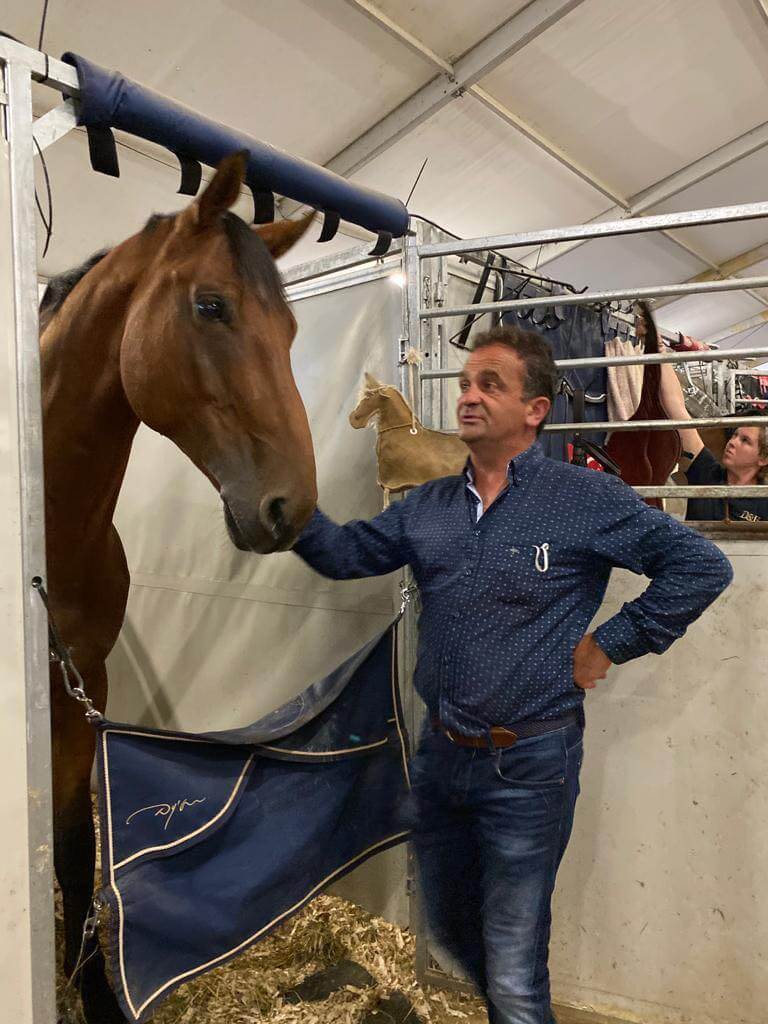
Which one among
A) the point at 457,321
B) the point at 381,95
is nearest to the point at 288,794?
the point at 457,321

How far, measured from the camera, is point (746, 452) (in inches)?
106

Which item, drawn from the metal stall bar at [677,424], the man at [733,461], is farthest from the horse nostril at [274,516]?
the man at [733,461]

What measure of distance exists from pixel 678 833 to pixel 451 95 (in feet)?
13.7

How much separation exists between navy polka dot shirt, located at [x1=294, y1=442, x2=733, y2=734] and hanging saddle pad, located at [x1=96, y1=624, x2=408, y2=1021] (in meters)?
0.34

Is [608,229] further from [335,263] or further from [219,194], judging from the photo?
[219,194]

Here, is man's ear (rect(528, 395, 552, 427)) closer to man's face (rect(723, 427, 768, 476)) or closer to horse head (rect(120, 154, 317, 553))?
horse head (rect(120, 154, 317, 553))

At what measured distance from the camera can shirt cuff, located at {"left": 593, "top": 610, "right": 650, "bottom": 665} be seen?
4.24 feet

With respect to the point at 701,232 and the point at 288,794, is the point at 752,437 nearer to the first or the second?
the point at 288,794

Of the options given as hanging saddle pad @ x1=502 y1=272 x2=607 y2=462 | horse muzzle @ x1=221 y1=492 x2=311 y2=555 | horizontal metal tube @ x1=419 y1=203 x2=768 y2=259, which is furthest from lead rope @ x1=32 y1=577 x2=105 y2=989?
hanging saddle pad @ x1=502 y1=272 x2=607 y2=462

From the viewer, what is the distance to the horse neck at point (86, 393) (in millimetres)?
1417

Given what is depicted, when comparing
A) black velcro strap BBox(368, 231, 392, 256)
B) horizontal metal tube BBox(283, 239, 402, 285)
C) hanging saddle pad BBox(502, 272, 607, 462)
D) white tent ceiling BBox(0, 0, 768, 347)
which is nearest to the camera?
black velcro strap BBox(368, 231, 392, 256)

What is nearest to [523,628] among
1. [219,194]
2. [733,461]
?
[219,194]

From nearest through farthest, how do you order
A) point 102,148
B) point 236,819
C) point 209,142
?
point 102,148 < point 209,142 < point 236,819

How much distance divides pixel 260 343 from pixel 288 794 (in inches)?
37.4
